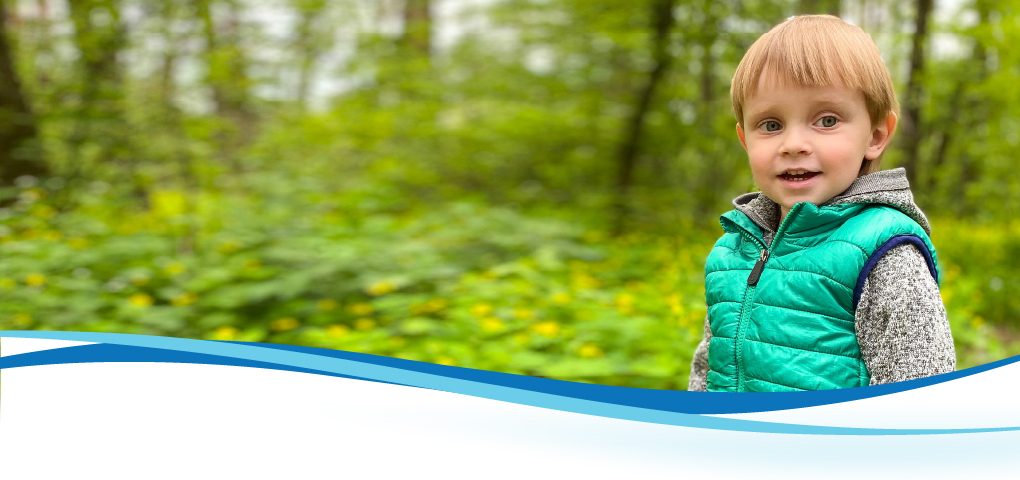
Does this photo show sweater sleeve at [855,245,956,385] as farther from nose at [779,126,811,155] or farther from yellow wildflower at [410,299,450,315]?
yellow wildflower at [410,299,450,315]

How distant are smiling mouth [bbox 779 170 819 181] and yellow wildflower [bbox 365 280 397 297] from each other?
9.69 ft

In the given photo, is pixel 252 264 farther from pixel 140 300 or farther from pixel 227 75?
pixel 227 75

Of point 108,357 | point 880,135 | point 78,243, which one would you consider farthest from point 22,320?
point 880,135

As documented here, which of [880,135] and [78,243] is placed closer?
[880,135]

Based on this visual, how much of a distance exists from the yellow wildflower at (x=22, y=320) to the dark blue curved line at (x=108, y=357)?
1.67 metres

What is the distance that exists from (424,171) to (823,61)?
5278mm

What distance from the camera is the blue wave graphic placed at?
1.13 m

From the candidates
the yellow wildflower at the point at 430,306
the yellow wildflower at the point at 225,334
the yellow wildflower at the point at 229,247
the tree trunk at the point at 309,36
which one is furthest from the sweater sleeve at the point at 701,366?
the tree trunk at the point at 309,36

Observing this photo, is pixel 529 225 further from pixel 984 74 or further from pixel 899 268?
pixel 984 74

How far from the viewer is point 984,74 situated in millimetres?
6152

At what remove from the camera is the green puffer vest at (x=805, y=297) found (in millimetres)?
976

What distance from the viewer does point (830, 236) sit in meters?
1.02

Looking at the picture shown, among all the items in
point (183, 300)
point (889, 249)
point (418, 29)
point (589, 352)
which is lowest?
point (589, 352)

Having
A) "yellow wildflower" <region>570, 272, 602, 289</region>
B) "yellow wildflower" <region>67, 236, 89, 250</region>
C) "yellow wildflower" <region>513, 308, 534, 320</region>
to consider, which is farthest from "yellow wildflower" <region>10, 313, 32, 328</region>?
"yellow wildflower" <region>570, 272, 602, 289</region>
